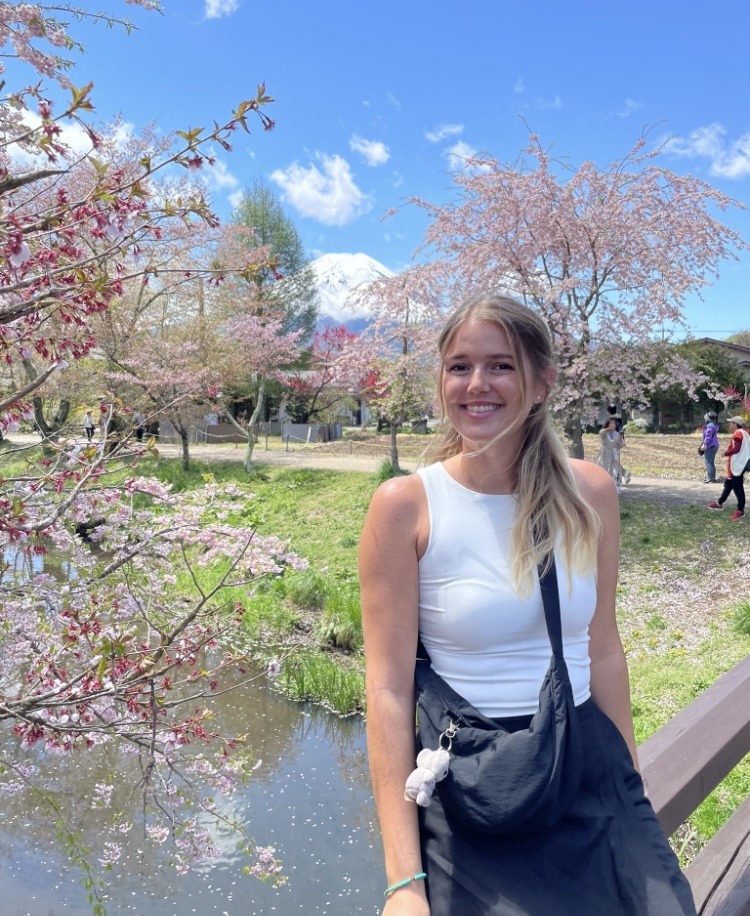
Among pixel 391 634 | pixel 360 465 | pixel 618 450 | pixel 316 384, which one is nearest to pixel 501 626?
pixel 391 634

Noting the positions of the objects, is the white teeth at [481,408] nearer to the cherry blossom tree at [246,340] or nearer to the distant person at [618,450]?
the distant person at [618,450]

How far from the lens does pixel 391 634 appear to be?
3.97 ft

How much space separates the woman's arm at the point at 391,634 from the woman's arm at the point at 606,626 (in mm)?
378

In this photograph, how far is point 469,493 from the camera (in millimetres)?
1312

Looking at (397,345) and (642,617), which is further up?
(397,345)

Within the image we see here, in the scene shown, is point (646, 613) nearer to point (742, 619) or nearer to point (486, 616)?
point (742, 619)

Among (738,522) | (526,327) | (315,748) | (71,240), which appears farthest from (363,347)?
(526,327)

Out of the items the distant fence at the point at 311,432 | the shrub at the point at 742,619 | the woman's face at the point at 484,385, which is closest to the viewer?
the woman's face at the point at 484,385

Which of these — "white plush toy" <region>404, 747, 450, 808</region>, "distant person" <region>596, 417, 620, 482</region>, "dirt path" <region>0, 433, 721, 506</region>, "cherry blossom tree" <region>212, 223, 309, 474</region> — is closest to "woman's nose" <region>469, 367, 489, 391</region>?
"white plush toy" <region>404, 747, 450, 808</region>

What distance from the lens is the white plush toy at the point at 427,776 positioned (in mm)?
1102

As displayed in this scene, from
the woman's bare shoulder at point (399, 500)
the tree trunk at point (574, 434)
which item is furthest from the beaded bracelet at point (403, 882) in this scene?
the tree trunk at point (574, 434)

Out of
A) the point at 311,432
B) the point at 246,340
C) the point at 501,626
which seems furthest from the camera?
the point at 311,432

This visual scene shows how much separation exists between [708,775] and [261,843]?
3992mm

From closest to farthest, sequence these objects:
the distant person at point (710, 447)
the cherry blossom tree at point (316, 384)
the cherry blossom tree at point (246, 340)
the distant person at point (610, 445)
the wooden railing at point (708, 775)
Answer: the wooden railing at point (708, 775) → the distant person at point (610, 445) → the distant person at point (710, 447) → the cherry blossom tree at point (246, 340) → the cherry blossom tree at point (316, 384)
